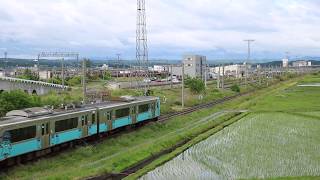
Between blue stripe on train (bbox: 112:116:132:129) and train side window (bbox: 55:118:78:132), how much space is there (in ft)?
18.8

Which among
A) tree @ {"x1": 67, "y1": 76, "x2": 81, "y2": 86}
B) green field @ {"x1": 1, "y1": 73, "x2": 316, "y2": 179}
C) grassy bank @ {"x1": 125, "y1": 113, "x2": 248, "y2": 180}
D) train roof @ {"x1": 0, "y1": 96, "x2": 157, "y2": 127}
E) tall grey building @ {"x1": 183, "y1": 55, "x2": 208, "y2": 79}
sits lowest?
grassy bank @ {"x1": 125, "y1": 113, "x2": 248, "y2": 180}

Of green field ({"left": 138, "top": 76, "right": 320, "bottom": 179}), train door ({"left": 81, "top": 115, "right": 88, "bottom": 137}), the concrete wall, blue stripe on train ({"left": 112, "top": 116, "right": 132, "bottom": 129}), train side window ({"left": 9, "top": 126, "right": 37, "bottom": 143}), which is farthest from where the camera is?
the concrete wall

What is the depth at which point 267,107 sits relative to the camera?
2370 inches

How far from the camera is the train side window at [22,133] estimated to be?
23023 mm

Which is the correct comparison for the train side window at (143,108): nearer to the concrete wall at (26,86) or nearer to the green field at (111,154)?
the green field at (111,154)

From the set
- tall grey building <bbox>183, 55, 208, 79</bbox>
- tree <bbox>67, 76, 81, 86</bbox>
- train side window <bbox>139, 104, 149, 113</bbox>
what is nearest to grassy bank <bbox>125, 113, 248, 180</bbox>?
train side window <bbox>139, 104, 149, 113</bbox>

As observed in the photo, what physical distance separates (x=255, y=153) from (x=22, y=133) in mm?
13218

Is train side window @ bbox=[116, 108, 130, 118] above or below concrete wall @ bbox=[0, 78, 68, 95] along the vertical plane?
below

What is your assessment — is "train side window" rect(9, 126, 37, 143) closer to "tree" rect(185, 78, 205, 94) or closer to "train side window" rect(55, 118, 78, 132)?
"train side window" rect(55, 118, 78, 132)

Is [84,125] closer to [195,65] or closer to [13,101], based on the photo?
[13,101]

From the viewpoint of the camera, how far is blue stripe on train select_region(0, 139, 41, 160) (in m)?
22.3

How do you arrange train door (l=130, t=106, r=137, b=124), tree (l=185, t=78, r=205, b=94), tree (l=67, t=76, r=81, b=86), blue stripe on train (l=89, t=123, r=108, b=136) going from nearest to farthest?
1. blue stripe on train (l=89, t=123, r=108, b=136)
2. train door (l=130, t=106, r=137, b=124)
3. tree (l=185, t=78, r=205, b=94)
4. tree (l=67, t=76, r=81, b=86)

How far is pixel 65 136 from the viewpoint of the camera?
92.1ft

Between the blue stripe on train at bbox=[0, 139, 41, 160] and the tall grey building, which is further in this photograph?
the tall grey building
